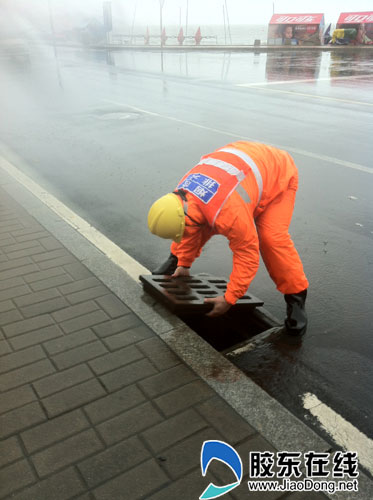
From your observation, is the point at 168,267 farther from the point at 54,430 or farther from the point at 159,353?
the point at 54,430

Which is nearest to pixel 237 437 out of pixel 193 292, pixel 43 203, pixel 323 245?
pixel 193 292

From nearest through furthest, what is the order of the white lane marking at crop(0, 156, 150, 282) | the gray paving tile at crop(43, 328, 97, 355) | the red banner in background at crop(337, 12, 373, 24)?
the gray paving tile at crop(43, 328, 97, 355)
the white lane marking at crop(0, 156, 150, 282)
the red banner in background at crop(337, 12, 373, 24)

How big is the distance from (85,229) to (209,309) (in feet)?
7.02

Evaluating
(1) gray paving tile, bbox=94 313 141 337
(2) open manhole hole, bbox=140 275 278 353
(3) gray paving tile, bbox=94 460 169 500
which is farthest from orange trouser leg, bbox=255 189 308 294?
(3) gray paving tile, bbox=94 460 169 500

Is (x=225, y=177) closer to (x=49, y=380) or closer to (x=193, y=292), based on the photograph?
(x=193, y=292)

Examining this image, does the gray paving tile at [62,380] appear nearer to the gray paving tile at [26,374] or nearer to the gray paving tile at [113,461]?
the gray paving tile at [26,374]

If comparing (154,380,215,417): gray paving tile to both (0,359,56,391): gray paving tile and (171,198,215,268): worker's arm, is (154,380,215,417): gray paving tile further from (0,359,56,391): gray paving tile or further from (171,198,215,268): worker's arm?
(171,198,215,268): worker's arm

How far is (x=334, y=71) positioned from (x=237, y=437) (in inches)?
751

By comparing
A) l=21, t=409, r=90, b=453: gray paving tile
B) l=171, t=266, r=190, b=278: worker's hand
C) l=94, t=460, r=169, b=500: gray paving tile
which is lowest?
l=94, t=460, r=169, b=500: gray paving tile

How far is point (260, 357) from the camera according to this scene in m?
3.23

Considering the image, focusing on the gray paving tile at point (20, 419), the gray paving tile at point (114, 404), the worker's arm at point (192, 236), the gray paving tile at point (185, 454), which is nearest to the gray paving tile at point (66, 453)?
the gray paving tile at point (114, 404)

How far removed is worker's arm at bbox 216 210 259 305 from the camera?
290cm

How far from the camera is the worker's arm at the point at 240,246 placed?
2896 millimetres

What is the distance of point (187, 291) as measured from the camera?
3.69m
